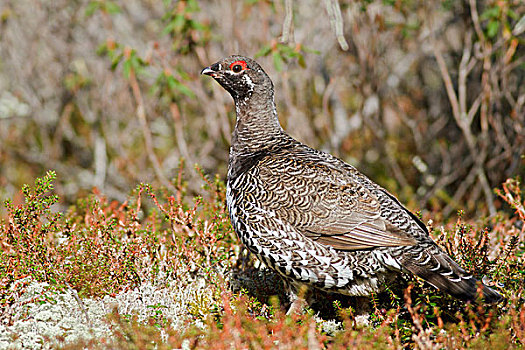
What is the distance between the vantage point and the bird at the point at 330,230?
3881 millimetres

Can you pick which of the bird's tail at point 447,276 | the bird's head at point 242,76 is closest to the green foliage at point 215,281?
the bird's tail at point 447,276

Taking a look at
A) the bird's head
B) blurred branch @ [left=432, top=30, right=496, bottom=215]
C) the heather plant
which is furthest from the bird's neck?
blurred branch @ [left=432, top=30, right=496, bottom=215]

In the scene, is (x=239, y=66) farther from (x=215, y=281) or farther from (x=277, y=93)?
(x=277, y=93)

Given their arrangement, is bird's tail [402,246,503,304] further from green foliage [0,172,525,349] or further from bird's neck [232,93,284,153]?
bird's neck [232,93,284,153]

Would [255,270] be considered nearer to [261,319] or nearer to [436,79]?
[261,319]

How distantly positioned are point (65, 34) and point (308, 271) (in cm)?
669

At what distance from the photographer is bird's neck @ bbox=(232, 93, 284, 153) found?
16.0 ft

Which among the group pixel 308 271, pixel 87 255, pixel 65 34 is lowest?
pixel 308 271

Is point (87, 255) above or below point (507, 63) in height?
below

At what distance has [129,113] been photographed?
9664 millimetres

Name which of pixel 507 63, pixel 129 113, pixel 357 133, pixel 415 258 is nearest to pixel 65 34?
pixel 129 113

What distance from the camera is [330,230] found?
4023 mm

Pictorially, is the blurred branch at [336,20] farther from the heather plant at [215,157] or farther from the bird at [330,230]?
the bird at [330,230]

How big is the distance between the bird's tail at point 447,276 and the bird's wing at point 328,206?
15cm
